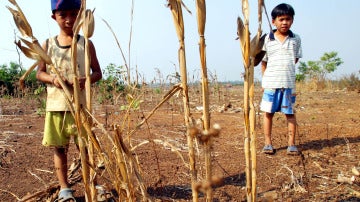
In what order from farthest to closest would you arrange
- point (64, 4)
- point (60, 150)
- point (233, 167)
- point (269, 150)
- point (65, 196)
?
point (269, 150) → point (233, 167) → point (60, 150) → point (65, 196) → point (64, 4)

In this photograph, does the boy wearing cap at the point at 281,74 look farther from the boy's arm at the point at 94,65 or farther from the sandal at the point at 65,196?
the sandal at the point at 65,196

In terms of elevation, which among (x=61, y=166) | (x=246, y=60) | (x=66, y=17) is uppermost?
(x=66, y=17)

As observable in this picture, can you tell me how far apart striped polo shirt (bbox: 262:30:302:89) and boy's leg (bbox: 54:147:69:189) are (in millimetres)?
1692

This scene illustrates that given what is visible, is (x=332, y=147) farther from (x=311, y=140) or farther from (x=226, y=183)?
(x=226, y=183)

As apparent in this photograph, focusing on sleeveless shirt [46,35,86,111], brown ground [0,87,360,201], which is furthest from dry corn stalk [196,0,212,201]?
sleeveless shirt [46,35,86,111]

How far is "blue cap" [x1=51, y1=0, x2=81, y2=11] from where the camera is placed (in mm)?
1524

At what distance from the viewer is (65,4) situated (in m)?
1.53

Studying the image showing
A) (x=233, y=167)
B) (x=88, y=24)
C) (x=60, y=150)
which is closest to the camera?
(x=88, y=24)

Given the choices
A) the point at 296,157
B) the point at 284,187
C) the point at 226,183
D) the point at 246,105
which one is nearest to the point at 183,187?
the point at 226,183

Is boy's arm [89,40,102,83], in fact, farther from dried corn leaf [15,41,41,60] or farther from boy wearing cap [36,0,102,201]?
dried corn leaf [15,41,41,60]

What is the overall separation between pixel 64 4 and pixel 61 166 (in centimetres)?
85

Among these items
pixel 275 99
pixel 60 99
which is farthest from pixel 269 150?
pixel 60 99

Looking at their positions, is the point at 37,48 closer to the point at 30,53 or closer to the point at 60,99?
the point at 30,53

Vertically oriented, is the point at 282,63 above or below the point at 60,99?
above
